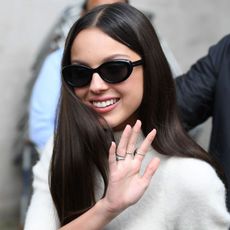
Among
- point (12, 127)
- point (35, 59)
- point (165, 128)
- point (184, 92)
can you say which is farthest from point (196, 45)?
point (165, 128)

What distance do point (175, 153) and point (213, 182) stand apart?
143 mm

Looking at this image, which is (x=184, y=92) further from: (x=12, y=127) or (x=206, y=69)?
(x=12, y=127)

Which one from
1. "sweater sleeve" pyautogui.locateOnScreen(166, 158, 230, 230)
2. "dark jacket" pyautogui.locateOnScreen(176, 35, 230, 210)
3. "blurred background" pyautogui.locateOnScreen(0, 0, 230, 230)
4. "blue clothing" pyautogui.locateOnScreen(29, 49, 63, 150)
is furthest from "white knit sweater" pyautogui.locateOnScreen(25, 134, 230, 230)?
"blurred background" pyautogui.locateOnScreen(0, 0, 230, 230)

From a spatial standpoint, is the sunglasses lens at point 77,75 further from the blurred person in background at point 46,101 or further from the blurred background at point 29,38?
the blurred background at point 29,38

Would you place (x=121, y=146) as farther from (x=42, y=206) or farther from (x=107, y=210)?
(x=42, y=206)

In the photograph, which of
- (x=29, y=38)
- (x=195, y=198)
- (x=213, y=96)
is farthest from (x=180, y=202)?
(x=29, y=38)

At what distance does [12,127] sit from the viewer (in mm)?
3506

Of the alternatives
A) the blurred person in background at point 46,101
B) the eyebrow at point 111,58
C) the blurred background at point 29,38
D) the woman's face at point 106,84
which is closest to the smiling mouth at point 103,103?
the woman's face at point 106,84

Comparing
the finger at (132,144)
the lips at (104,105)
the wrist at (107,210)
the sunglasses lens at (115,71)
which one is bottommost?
the wrist at (107,210)

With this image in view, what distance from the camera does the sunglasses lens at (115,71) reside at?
1375 millimetres

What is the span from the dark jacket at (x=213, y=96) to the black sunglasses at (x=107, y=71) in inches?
24.8

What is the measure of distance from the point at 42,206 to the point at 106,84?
44 centimetres

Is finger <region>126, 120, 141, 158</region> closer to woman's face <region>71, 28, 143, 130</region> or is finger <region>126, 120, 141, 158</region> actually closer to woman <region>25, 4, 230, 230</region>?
woman <region>25, 4, 230, 230</region>

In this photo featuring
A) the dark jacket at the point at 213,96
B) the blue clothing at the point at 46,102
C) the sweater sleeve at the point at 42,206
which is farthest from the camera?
the blue clothing at the point at 46,102
